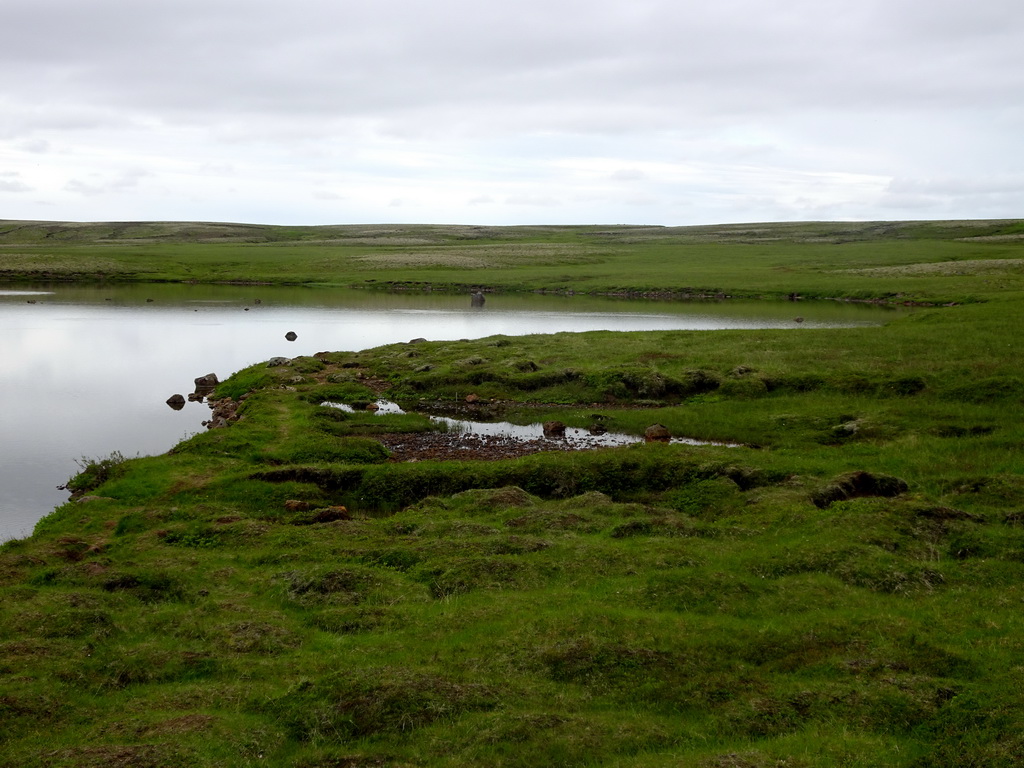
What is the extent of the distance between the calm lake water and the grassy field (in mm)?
4849

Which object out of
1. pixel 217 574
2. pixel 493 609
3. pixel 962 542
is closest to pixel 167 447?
pixel 217 574

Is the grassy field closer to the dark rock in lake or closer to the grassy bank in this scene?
the dark rock in lake

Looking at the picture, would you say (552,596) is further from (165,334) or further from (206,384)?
(165,334)

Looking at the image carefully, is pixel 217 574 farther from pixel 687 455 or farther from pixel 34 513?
pixel 687 455

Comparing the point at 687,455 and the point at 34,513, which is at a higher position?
the point at 687,455

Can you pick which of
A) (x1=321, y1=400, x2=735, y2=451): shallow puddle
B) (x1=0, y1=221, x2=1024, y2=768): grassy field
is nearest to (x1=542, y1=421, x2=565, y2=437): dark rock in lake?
(x1=321, y1=400, x2=735, y2=451): shallow puddle

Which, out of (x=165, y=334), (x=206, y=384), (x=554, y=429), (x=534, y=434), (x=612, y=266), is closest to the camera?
(x=534, y=434)

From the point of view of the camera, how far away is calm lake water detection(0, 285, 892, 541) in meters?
34.3

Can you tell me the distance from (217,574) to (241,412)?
20.6 m

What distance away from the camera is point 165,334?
6956 centimetres

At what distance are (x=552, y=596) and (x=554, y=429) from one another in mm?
19026

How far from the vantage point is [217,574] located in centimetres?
1786

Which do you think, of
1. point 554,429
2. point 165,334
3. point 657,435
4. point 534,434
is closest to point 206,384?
point 534,434

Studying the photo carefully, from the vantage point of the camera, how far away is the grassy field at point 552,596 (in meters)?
11.3
